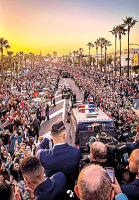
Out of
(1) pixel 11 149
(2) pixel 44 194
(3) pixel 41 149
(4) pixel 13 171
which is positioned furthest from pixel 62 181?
(1) pixel 11 149

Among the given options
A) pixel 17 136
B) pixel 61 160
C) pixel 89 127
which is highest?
pixel 61 160

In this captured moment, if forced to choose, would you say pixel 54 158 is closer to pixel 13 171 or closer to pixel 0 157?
pixel 13 171

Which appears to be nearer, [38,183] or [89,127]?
[38,183]

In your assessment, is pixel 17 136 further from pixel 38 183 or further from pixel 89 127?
pixel 38 183

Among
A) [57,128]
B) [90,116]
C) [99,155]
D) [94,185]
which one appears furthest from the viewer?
[90,116]

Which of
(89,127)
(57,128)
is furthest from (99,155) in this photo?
(89,127)

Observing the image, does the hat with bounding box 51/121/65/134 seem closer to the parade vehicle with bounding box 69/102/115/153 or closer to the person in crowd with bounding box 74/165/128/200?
the person in crowd with bounding box 74/165/128/200

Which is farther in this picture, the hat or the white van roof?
the white van roof

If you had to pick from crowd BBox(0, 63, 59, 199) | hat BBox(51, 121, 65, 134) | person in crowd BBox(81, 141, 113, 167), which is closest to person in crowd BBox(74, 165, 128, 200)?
person in crowd BBox(81, 141, 113, 167)

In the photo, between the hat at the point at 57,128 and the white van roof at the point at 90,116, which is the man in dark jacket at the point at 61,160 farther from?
the white van roof at the point at 90,116

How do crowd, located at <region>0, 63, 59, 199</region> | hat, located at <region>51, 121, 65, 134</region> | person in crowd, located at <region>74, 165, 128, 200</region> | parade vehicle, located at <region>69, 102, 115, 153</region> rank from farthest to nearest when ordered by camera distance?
parade vehicle, located at <region>69, 102, 115, 153</region> < crowd, located at <region>0, 63, 59, 199</region> < hat, located at <region>51, 121, 65, 134</region> < person in crowd, located at <region>74, 165, 128, 200</region>

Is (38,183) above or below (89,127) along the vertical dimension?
above

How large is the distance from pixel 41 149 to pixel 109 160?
0.84m

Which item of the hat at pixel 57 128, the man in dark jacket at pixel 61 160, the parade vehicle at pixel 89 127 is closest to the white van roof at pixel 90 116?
the parade vehicle at pixel 89 127
